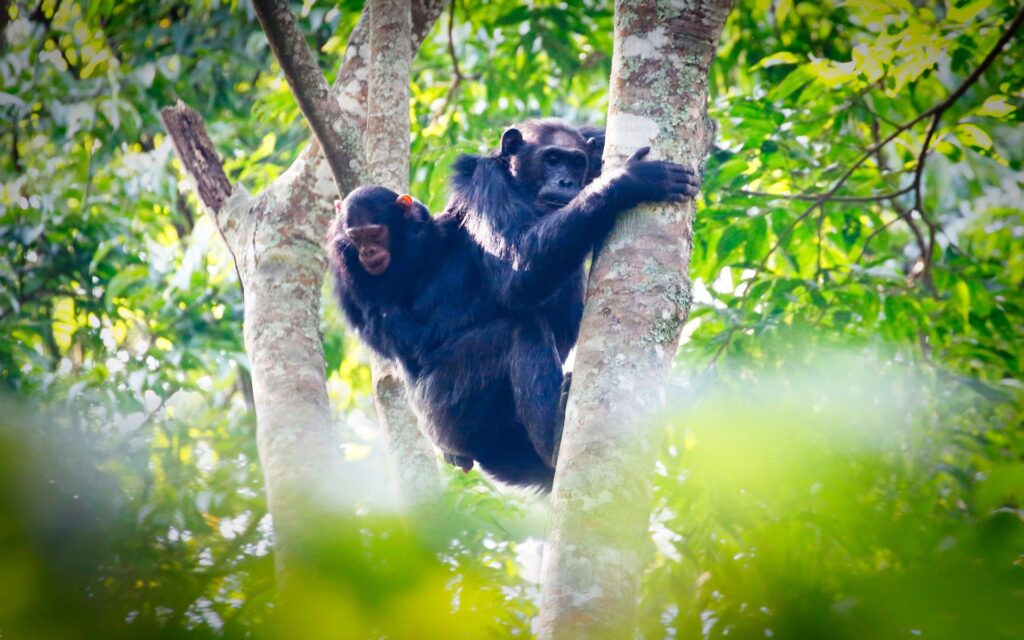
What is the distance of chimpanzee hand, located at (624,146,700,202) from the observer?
2.83 m

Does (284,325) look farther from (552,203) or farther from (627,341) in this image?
(627,341)

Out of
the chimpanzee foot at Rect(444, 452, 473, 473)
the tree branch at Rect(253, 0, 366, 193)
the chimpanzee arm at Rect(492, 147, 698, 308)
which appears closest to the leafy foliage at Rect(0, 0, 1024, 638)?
the chimpanzee foot at Rect(444, 452, 473, 473)

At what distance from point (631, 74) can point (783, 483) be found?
1487mm

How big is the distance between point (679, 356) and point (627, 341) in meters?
2.85

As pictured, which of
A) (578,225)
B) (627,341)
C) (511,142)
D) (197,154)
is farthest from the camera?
(197,154)

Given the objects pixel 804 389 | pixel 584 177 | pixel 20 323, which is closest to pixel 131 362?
pixel 20 323

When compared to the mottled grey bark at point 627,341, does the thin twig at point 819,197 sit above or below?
above

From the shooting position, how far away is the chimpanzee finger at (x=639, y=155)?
2.85m

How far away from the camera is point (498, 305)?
4375 millimetres

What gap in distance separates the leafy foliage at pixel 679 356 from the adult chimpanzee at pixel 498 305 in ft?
1.40

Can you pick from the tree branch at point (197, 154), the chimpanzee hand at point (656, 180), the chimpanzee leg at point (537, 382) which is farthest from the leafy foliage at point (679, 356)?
the tree branch at point (197, 154)

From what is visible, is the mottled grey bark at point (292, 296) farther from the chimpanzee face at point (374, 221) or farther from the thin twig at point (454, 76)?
the thin twig at point (454, 76)

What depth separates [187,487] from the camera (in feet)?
12.3

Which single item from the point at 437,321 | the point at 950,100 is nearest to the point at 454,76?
the point at 437,321
